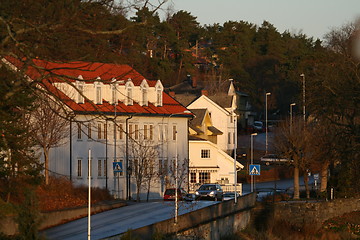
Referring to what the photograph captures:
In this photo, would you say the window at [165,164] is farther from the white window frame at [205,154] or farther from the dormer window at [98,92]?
the white window frame at [205,154]

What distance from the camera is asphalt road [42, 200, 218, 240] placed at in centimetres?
3058

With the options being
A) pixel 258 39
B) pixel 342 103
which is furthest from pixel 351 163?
pixel 258 39

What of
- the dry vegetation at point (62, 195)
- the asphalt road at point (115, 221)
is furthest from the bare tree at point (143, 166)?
the asphalt road at point (115, 221)

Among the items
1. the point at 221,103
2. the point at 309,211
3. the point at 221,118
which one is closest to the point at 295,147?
the point at 309,211

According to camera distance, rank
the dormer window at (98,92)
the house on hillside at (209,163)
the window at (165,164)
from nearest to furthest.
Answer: the dormer window at (98,92) → the window at (165,164) → the house on hillside at (209,163)

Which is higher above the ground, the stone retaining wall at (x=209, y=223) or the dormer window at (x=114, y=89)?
the dormer window at (x=114, y=89)

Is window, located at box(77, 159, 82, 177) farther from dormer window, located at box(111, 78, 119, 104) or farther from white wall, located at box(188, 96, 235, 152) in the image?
white wall, located at box(188, 96, 235, 152)

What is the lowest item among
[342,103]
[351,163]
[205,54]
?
[351,163]

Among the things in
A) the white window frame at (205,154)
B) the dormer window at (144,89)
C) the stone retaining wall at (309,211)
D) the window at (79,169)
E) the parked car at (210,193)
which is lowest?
the stone retaining wall at (309,211)

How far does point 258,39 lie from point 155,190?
8395 cm

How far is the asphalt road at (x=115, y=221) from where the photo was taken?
100 ft

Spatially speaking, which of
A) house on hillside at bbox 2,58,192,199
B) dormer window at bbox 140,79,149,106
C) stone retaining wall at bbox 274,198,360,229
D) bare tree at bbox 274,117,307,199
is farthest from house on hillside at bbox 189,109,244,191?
stone retaining wall at bbox 274,198,360,229

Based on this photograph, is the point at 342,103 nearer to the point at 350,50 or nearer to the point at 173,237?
the point at 350,50

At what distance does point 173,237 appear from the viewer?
29.8 metres
